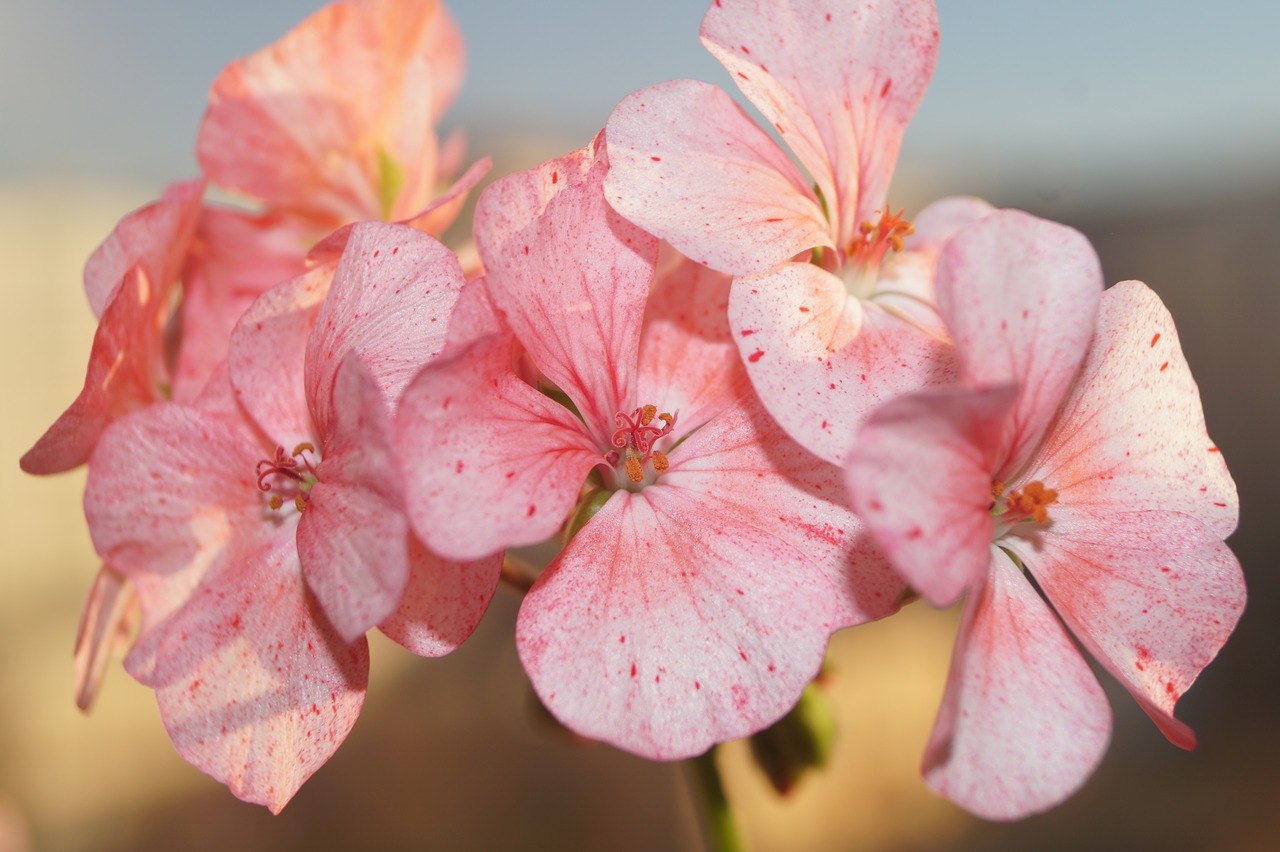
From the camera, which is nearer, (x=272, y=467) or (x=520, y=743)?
(x=272, y=467)

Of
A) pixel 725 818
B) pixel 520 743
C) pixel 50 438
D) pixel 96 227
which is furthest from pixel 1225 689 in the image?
pixel 96 227

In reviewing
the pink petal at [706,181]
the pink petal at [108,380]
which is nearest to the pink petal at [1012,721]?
the pink petal at [706,181]

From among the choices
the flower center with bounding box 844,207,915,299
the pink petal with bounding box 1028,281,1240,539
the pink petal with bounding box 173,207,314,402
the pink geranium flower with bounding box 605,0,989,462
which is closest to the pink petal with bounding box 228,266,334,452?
the pink petal with bounding box 173,207,314,402

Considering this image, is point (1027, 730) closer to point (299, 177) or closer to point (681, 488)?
point (681, 488)

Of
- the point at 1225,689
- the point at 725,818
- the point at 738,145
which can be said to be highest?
the point at 738,145

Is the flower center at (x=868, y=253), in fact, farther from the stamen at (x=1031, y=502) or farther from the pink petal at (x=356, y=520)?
the pink petal at (x=356, y=520)

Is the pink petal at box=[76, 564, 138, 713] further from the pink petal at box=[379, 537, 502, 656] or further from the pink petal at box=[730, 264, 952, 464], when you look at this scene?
the pink petal at box=[730, 264, 952, 464]
